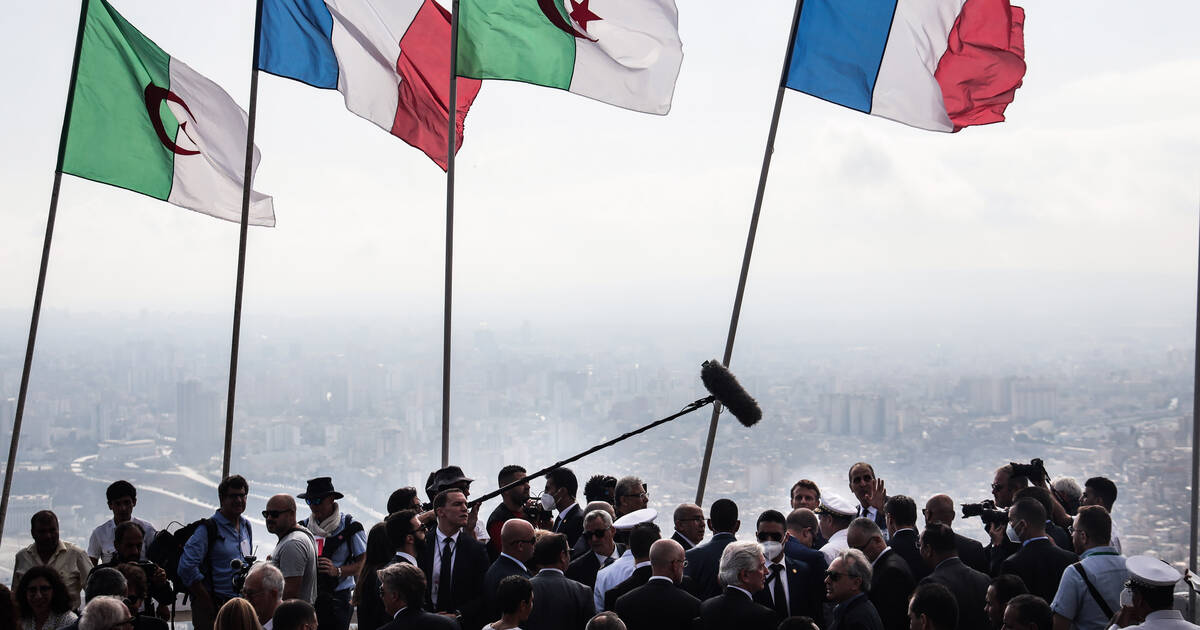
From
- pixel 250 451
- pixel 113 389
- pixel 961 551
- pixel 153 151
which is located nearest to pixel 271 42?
pixel 153 151

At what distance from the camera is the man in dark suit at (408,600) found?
22.5 feet

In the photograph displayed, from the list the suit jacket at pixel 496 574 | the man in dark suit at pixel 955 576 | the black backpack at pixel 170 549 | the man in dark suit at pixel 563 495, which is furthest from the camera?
the man in dark suit at pixel 563 495

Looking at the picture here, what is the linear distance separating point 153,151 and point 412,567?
26.1 feet

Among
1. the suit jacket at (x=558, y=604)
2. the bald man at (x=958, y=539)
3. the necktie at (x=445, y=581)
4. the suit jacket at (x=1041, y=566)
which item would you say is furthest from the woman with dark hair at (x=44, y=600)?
the suit jacket at (x=1041, y=566)

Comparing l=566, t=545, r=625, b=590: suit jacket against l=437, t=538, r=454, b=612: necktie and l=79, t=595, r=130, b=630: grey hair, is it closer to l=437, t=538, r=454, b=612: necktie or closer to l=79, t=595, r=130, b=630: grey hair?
l=437, t=538, r=454, b=612: necktie

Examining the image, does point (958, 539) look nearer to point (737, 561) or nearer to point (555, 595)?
point (737, 561)

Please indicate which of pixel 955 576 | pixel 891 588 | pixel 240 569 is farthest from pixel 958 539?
pixel 240 569

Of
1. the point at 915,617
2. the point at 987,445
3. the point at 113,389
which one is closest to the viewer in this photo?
the point at 915,617

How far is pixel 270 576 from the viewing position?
7242 millimetres

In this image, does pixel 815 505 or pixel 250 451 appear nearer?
pixel 815 505

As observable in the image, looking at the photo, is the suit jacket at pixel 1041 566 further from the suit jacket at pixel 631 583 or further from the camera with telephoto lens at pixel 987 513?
the suit jacket at pixel 631 583

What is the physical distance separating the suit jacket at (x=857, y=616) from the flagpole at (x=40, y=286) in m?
8.73

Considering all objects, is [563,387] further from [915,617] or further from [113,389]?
A: [915,617]

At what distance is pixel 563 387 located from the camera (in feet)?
197
